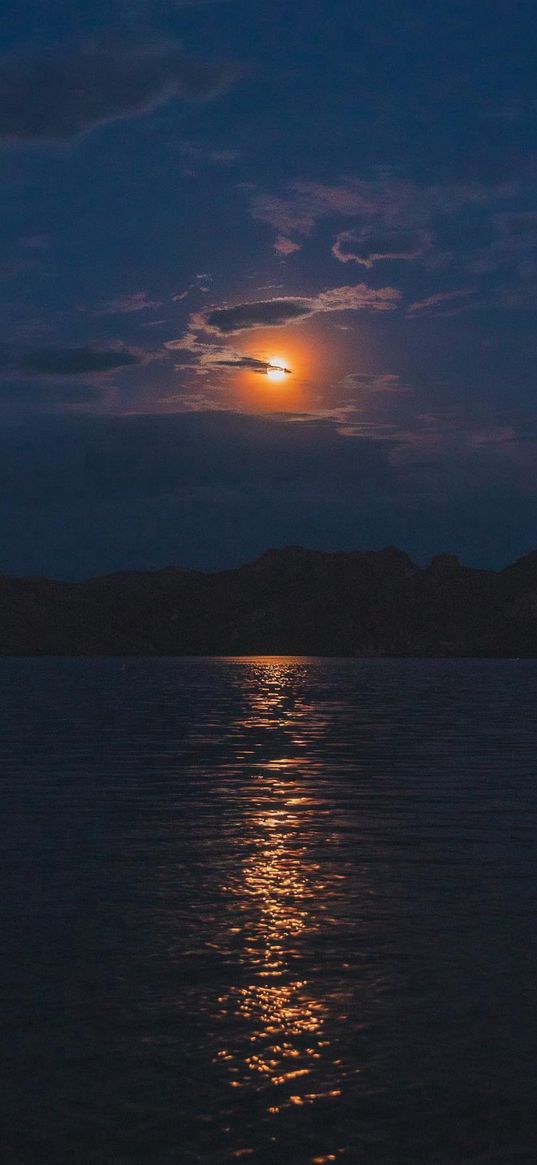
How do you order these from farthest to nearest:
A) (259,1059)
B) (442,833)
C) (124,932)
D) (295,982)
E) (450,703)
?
(450,703), (442,833), (124,932), (295,982), (259,1059)

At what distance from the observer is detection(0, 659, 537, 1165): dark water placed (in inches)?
494

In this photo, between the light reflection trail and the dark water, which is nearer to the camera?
the dark water

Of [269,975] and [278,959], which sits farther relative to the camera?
[278,959]

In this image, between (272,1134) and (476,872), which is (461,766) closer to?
(476,872)

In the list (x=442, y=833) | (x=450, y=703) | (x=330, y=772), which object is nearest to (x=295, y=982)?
(x=442, y=833)

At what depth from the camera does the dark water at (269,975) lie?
41.2 ft

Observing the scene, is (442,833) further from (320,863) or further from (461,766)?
(461,766)

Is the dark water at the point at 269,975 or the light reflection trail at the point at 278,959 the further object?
the light reflection trail at the point at 278,959

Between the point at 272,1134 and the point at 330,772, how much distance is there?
1496 inches

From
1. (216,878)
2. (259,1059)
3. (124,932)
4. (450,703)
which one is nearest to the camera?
(259,1059)

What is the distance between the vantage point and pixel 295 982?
57.1 ft

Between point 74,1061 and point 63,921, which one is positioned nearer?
point 74,1061

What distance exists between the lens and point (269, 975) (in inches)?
702

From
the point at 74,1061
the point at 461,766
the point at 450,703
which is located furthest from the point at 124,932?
the point at 450,703
